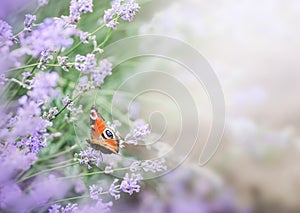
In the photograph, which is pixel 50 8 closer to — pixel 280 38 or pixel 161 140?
pixel 161 140

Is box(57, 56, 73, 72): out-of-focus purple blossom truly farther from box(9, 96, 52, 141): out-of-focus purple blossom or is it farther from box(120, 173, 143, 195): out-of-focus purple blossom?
box(120, 173, 143, 195): out-of-focus purple blossom

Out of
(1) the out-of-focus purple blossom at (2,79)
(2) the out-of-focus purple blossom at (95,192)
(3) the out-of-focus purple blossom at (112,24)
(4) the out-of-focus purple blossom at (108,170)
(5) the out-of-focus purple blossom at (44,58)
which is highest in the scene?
(1) the out-of-focus purple blossom at (2,79)

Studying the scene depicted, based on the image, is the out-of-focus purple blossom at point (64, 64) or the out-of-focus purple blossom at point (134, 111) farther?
the out-of-focus purple blossom at point (134, 111)

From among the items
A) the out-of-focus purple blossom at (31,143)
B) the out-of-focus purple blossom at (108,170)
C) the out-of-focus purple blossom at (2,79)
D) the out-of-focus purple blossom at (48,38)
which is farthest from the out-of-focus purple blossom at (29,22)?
the out-of-focus purple blossom at (108,170)

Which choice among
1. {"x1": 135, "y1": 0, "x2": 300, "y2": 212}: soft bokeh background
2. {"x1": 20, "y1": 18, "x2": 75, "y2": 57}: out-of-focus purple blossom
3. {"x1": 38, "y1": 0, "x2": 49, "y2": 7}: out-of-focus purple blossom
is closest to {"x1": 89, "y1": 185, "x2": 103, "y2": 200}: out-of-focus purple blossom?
{"x1": 135, "y1": 0, "x2": 300, "y2": 212}: soft bokeh background

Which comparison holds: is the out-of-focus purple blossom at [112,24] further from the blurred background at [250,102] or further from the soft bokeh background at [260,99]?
the soft bokeh background at [260,99]

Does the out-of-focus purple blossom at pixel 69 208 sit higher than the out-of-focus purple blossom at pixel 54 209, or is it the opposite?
the out-of-focus purple blossom at pixel 54 209

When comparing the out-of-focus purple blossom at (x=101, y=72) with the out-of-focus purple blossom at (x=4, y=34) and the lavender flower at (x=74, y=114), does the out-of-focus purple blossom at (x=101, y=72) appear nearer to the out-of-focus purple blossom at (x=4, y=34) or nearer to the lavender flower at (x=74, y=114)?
the lavender flower at (x=74, y=114)
